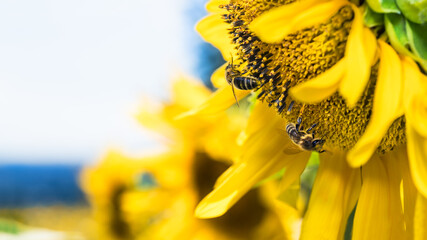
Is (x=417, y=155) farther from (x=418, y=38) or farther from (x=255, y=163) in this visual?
(x=255, y=163)

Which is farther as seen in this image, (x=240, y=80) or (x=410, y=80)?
(x=240, y=80)

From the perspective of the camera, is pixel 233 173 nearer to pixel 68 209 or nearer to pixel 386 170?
pixel 386 170

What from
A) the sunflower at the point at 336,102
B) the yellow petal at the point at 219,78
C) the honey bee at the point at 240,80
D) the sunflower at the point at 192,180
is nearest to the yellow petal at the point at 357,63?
the sunflower at the point at 336,102

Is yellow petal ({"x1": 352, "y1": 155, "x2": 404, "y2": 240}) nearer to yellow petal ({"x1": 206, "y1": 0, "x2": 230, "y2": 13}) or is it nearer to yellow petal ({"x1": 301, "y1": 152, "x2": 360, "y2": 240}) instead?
yellow petal ({"x1": 301, "y1": 152, "x2": 360, "y2": 240})

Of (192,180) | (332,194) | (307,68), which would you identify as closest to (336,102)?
(307,68)

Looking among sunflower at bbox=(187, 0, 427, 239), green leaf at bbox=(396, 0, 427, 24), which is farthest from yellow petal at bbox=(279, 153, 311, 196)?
green leaf at bbox=(396, 0, 427, 24)

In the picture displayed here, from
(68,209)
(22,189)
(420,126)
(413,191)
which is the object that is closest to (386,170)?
(413,191)
